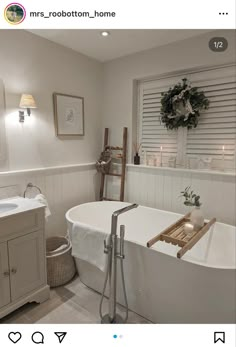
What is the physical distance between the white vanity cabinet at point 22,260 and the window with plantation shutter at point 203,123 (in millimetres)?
1411

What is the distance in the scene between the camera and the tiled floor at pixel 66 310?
1524mm

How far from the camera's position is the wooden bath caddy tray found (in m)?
1.41

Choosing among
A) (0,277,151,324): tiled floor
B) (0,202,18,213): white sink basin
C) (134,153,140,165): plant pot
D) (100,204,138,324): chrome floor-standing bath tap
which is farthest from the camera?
(134,153,140,165): plant pot

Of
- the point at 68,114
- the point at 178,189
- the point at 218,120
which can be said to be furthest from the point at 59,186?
the point at 218,120

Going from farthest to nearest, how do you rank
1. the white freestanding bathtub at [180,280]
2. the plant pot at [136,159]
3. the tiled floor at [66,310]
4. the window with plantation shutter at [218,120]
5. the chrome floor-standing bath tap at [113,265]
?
1. the plant pot at [136,159]
2. the window with plantation shutter at [218,120]
3. the tiled floor at [66,310]
4. the chrome floor-standing bath tap at [113,265]
5. the white freestanding bathtub at [180,280]

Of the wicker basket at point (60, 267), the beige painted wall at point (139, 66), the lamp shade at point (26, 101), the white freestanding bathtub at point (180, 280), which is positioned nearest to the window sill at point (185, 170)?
the beige painted wall at point (139, 66)

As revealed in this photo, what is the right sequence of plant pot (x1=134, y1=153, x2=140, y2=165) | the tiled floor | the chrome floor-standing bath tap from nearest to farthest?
the chrome floor-standing bath tap, the tiled floor, plant pot (x1=134, y1=153, x2=140, y2=165)
